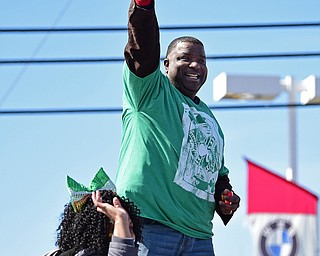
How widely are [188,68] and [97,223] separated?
109 centimetres

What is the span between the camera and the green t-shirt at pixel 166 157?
5.14 metres

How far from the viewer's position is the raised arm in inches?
198

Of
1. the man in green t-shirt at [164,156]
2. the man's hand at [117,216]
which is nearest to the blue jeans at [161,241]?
the man in green t-shirt at [164,156]

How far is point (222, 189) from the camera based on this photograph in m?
5.44

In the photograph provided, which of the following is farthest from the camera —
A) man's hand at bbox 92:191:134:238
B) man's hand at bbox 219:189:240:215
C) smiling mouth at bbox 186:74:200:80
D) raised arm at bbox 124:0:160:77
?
smiling mouth at bbox 186:74:200:80

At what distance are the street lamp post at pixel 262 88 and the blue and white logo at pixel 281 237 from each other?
140 centimetres

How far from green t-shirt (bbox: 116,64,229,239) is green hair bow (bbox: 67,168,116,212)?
0.87ft

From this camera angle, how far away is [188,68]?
216 inches

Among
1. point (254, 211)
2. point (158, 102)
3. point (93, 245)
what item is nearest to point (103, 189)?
point (93, 245)

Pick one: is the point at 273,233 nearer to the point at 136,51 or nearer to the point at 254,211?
the point at 254,211

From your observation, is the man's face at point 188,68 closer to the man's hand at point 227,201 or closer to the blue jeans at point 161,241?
the man's hand at point 227,201

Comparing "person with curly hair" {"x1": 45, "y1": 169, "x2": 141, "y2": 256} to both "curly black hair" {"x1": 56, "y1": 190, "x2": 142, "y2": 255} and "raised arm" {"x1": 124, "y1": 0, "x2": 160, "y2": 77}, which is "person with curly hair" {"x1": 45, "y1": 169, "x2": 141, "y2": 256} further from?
"raised arm" {"x1": 124, "y1": 0, "x2": 160, "y2": 77}

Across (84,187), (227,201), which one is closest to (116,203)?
(84,187)

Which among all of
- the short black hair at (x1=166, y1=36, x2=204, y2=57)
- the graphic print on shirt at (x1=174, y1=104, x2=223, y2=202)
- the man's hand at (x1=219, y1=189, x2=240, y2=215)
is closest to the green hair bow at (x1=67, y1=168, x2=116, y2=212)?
the graphic print on shirt at (x1=174, y1=104, x2=223, y2=202)
